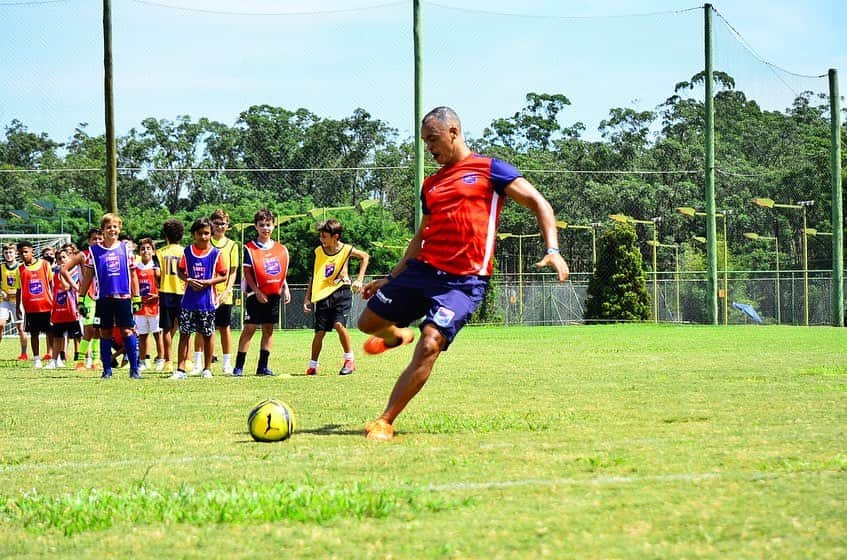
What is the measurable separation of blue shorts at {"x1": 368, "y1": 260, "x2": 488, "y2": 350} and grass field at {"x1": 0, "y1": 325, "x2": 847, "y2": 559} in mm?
717

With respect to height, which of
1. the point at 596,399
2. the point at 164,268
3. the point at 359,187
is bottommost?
the point at 596,399

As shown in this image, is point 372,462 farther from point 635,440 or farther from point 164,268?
point 164,268

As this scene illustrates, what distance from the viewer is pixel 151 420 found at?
8750mm

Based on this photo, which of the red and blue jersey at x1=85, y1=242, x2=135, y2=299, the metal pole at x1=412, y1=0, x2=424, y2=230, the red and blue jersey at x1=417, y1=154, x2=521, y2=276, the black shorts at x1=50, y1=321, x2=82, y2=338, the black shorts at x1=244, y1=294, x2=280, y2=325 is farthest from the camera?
the metal pole at x1=412, y1=0, x2=424, y2=230

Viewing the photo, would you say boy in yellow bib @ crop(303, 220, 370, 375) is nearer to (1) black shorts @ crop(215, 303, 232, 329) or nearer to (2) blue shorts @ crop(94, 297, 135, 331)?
(1) black shorts @ crop(215, 303, 232, 329)

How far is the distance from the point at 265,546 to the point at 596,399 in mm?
5961

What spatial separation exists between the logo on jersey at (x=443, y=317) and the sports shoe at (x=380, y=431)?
710 millimetres

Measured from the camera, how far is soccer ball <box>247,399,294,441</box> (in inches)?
282

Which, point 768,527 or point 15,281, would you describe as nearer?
point 768,527

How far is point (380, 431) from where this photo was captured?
23.6ft

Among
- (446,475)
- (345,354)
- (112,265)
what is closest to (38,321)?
(112,265)

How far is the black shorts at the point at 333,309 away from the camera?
14.6 meters

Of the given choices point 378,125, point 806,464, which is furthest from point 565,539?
point 378,125

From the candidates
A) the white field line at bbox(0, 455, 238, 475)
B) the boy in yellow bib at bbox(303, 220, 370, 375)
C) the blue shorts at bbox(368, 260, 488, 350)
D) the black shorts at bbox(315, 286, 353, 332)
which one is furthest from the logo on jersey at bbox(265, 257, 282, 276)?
the white field line at bbox(0, 455, 238, 475)
